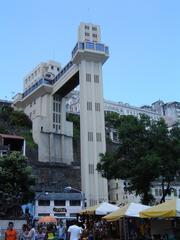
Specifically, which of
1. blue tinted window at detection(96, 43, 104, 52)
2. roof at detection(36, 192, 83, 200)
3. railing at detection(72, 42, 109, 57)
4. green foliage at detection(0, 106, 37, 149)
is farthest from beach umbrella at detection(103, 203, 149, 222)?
green foliage at detection(0, 106, 37, 149)

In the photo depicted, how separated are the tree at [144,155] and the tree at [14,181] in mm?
10264

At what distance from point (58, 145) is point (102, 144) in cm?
1423

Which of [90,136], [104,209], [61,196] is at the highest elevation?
[90,136]

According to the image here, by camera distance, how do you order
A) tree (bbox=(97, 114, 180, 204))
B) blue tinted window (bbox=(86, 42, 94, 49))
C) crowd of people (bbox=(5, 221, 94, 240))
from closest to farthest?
crowd of people (bbox=(5, 221, 94, 240)) → tree (bbox=(97, 114, 180, 204)) → blue tinted window (bbox=(86, 42, 94, 49))

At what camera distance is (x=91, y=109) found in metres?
69.6

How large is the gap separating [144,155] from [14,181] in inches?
578

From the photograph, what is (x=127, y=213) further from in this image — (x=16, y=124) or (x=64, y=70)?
(x=16, y=124)

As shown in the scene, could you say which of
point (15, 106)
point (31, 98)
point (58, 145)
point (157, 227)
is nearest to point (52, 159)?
point (58, 145)

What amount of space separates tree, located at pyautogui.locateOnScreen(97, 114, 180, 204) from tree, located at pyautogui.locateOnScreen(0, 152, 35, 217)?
10.3 meters

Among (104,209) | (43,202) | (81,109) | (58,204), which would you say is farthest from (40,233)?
(81,109)

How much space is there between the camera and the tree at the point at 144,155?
2895 cm

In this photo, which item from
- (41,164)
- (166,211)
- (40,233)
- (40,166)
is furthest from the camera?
(41,164)

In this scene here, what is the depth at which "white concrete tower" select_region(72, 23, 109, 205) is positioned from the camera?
6444 cm

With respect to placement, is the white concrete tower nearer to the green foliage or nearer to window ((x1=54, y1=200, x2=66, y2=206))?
window ((x1=54, y1=200, x2=66, y2=206))
